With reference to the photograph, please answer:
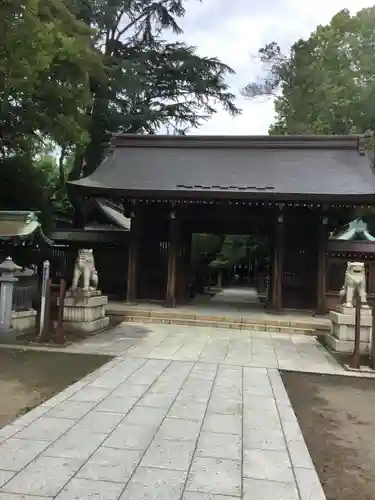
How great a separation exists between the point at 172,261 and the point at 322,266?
165 inches

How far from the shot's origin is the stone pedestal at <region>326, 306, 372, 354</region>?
8328 mm

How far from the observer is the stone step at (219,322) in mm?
10805

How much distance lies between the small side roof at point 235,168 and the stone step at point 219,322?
317 centimetres

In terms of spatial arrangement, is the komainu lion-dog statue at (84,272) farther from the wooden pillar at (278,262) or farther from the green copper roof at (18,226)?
the wooden pillar at (278,262)

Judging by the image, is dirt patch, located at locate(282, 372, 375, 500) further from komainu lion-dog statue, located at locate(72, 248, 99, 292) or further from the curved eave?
the curved eave

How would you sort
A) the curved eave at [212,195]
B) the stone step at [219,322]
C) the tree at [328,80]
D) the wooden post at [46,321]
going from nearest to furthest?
the wooden post at [46,321], the stone step at [219,322], the curved eave at [212,195], the tree at [328,80]

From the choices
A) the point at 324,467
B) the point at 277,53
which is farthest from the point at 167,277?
Result: the point at 277,53

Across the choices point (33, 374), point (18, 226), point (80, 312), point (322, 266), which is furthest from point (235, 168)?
point (33, 374)

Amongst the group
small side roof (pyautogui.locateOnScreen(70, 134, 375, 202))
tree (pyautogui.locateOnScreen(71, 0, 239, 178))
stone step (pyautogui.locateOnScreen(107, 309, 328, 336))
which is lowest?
stone step (pyautogui.locateOnScreen(107, 309, 328, 336))

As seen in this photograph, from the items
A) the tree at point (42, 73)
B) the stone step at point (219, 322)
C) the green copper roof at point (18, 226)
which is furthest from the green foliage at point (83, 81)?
the stone step at point (219, 322)

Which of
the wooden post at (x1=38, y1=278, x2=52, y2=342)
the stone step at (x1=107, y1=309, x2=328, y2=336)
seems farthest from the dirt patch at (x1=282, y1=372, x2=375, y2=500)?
the stone step at (x1=107, y1=309, x2=328, y2=336)

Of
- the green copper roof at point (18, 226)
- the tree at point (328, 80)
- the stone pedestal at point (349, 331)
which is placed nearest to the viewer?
the stone pedestal at point (349, 331)

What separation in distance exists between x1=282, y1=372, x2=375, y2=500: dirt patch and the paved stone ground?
13 centimetres

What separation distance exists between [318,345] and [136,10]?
18.0m
